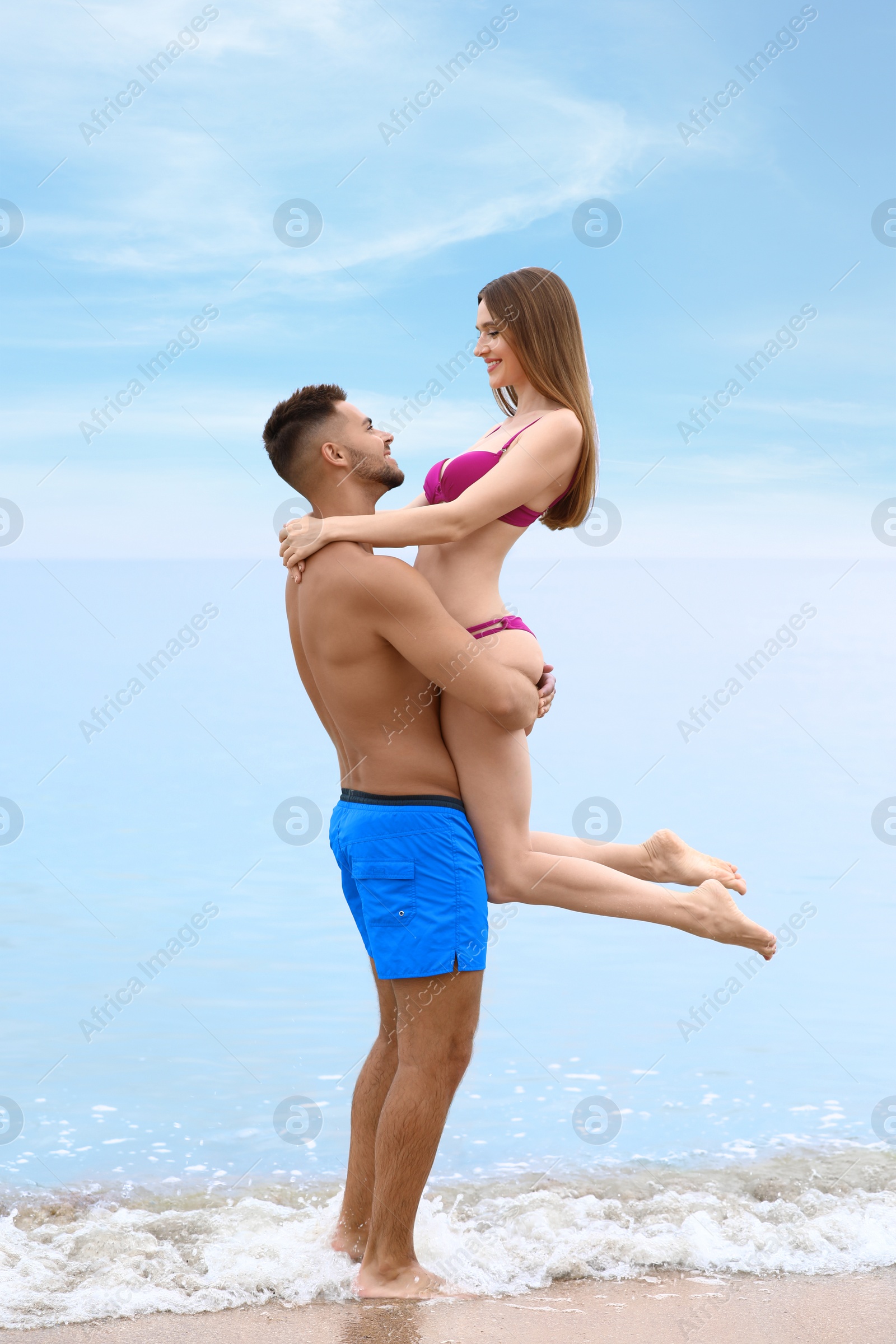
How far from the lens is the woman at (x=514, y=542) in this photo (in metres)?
3.37

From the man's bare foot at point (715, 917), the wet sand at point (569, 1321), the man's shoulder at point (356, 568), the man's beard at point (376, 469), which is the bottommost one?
the wet sand at point (569, 1321)

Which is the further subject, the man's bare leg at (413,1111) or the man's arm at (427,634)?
the man's bare leg at (413,1111)

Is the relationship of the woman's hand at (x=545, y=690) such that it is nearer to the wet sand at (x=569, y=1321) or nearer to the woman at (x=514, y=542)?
the woman at (x=514, y=542)

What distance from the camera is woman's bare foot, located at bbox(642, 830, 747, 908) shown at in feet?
12.3

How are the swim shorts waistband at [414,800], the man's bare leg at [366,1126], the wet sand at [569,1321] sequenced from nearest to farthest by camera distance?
the wet sand at [569,1321] → the swim shorts waistband at [414,800] → the man's bare leg at [366,1126]

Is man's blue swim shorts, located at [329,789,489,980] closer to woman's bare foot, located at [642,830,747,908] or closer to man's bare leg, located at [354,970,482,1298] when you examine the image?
man's bare leg, located at [354,970,482,1298]

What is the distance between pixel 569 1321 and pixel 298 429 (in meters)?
2.61

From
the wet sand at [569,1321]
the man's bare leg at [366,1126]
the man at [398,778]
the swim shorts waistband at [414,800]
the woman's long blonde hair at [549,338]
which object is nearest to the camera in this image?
the wet sand at [569,1321]

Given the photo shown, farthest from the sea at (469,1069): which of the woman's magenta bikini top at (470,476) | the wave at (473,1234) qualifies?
the woman's magenta bikini top at (470,476)

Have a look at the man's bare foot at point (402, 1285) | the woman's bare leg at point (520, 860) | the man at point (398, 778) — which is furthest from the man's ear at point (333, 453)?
the man's bare foot at point (402, 1285)

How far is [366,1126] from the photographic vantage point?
376 cm

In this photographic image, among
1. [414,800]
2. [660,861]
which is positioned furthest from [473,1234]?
[414,800]

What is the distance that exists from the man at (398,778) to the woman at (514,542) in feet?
0.25

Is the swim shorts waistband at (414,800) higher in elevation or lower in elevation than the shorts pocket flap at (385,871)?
higher
